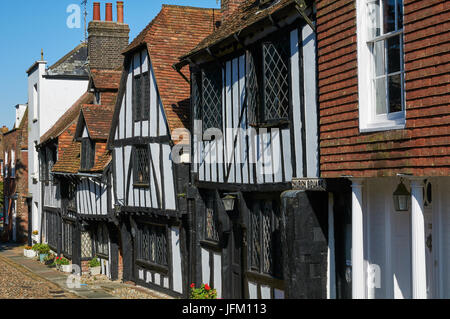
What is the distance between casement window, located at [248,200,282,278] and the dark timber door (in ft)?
1.59

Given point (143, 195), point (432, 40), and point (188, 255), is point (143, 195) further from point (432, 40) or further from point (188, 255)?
point (432, 40)

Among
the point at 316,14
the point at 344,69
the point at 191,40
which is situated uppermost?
the point at 191,40

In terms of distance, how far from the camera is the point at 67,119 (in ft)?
96.6

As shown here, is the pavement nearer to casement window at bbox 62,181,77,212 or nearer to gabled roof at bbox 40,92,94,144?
casement window at bbox 62,181,77,212

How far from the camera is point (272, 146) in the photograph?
38.0 feet

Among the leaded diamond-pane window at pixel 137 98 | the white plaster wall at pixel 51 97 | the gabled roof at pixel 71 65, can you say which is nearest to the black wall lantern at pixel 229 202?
the leaded diamond-pane window at pixel 137 98

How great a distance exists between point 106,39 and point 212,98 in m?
12.2

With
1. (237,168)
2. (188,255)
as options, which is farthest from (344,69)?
(188,255)

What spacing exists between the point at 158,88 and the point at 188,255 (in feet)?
14.7

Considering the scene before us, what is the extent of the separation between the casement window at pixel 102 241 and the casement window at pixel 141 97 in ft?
18.9

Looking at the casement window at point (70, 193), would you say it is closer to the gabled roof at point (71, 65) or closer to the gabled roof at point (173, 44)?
the gabled roof at point (71, 65)

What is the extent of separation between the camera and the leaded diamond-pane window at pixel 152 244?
716 inches

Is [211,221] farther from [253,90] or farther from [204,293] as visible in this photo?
[253,90]

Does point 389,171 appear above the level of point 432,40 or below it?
below
